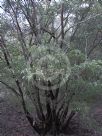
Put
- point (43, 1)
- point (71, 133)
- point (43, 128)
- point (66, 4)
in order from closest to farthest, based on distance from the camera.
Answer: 1. point (66, 4)
2. point (43, 1)
3. point (43, 128)
4. point (71, 133)

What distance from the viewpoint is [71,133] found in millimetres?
8008

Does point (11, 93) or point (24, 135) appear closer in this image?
point (11, 93)

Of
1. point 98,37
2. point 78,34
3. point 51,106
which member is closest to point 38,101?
point 51,106

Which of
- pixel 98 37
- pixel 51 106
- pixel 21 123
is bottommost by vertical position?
pixel 21 123

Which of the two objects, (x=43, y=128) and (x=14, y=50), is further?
(x=43, y=128)

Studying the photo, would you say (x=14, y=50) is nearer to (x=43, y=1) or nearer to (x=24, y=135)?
(x=43, y=1)

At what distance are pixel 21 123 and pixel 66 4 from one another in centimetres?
390

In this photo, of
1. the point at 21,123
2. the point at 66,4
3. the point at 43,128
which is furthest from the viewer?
the point at 21,123

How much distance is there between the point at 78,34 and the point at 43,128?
2.32 meters

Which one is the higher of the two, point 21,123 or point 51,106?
point 51,106

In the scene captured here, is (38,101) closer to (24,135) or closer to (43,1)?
(24,135)

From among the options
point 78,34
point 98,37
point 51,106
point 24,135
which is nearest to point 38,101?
point 51,106

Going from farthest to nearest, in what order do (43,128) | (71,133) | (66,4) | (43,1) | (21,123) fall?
(21,123) → (71,133) → (43,128) → (43,1) → (66,4)

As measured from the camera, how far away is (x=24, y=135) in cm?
782
